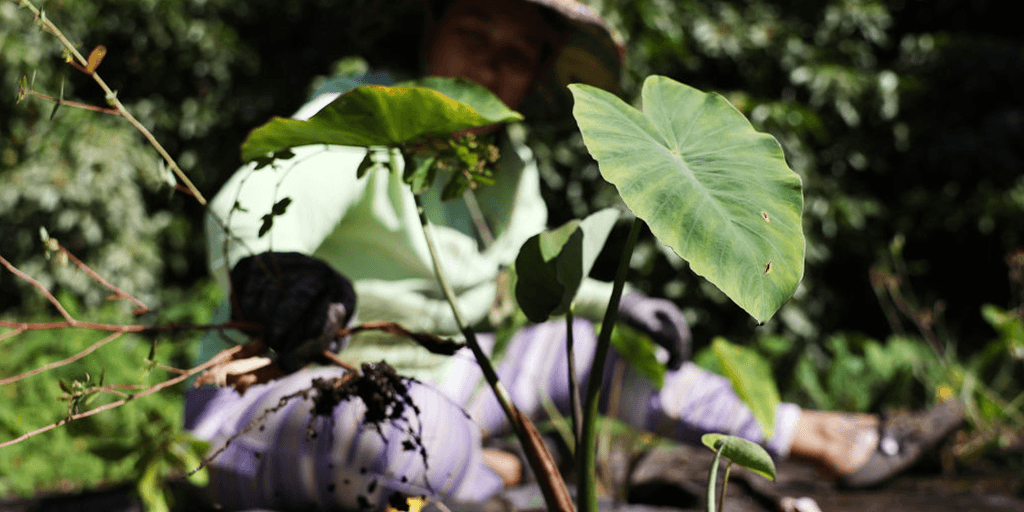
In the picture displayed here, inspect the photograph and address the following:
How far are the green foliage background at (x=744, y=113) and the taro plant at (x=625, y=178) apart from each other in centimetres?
146

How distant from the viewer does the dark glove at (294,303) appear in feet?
2.75

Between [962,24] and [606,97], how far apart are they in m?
3.83

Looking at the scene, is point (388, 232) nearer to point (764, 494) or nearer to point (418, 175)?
point (418, 175)

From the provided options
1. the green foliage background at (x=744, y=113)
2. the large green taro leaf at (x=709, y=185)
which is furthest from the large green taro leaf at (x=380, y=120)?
the green foliage background at (x=744, y=113)

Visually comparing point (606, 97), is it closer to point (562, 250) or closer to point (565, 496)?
point (562, 250)

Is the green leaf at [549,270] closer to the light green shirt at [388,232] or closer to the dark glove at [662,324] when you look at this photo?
the light green shirt at [388,232]

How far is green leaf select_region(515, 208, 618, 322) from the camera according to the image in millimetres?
813

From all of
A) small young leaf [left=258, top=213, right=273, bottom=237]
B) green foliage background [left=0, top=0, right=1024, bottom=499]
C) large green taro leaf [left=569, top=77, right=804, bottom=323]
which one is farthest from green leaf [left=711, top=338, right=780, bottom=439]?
green foliage background [left=0, top=0, right=1024, bottom=499]

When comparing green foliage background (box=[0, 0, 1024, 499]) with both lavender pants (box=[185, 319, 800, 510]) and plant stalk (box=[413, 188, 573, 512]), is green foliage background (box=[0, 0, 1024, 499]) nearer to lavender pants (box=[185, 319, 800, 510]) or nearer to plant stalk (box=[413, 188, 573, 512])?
lavender pants (box=[185, 319, 800, 510])

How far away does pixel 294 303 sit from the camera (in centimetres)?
84

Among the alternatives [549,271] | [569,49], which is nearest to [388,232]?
[569,49]

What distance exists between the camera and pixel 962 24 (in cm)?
384

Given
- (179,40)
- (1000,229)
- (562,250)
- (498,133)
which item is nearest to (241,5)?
(179,40)

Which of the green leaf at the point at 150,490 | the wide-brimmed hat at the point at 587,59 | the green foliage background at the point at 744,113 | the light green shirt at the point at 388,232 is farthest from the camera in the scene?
the green foliage background at the point at 744,113
